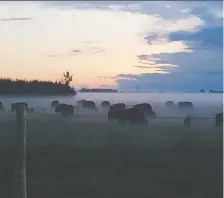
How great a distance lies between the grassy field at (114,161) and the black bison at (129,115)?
0.70 ft

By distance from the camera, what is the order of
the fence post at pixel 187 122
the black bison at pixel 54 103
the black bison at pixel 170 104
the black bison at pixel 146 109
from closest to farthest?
the black bison at pixel 54 103 < the black bison at pixel 170 104 < the black bison at pixel 146 109 < the fence post at pixel 187 122

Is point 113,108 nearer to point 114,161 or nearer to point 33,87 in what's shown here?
point 114,161

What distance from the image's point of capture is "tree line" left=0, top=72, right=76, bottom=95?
5543mm

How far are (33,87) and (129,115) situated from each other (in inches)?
114

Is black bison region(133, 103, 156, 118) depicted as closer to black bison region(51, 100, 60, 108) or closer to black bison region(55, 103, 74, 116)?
black bison region(55, 103, 74, 116)

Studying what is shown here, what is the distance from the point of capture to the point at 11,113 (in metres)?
5.50

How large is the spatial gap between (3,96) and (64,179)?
133 cm

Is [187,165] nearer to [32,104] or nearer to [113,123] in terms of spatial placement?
[113,123]

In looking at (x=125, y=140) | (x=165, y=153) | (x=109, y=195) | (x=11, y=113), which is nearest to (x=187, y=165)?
(x=165, y=153)

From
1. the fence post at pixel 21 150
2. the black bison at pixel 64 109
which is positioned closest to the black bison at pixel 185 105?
the black bison at pixel 64 109

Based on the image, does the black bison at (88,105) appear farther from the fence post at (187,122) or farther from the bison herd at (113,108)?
the fence post at (187,122)

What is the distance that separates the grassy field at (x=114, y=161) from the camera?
5491 millimetres

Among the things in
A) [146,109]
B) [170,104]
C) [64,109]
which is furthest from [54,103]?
[170,104]

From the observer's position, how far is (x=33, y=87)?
5562 millimetres
